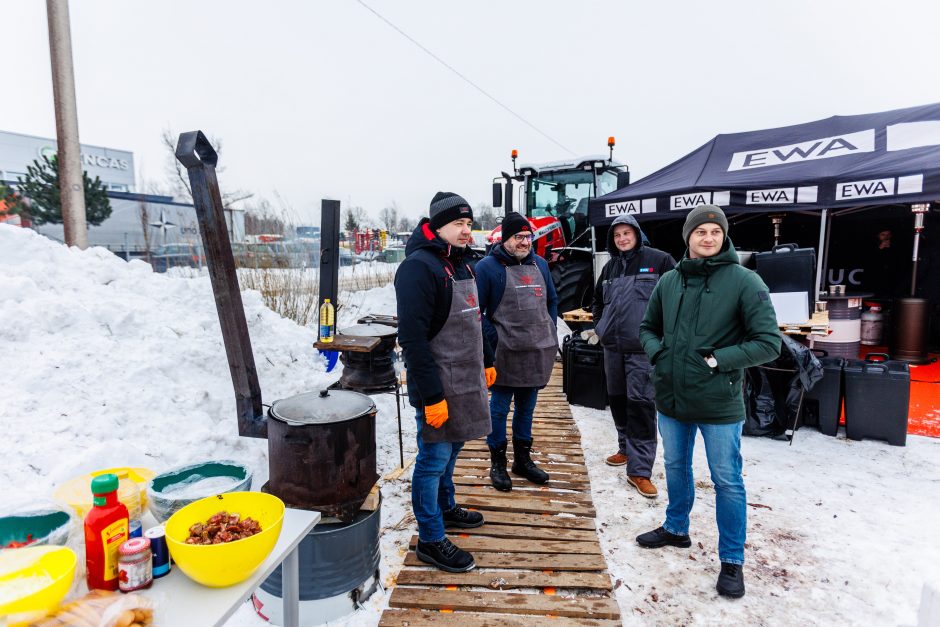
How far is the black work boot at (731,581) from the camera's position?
2.57m

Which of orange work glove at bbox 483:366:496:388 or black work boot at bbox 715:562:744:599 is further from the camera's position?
orange work glove at bbox 483:366:496:388

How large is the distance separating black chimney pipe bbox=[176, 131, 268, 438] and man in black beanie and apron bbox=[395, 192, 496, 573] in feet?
5.01

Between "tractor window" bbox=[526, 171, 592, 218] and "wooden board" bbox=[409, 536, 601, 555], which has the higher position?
"tractor window" bbox=[526, 171, 592, 218]

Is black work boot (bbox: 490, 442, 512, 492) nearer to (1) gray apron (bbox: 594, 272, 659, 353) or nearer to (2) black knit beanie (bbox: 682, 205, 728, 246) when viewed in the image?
(1) gray apron (bbox: 594, 272, 659, 353)

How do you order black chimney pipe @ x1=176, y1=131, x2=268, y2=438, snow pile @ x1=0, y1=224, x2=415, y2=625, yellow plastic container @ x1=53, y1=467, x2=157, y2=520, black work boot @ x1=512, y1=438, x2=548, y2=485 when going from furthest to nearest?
black work boot @ x1=512, y1=438, x2=548, y2=485, black chimney pipe @ x1=176, y1=131, x2=268, y2=438, snow pile @ x1=0, y1=224, x2=415, y2=625, yellow plastic container @ x1=53, y1=467, x2=157, y2=520

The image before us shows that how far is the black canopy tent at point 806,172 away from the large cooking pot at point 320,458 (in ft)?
18.7

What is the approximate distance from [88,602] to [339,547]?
1290 millimetres

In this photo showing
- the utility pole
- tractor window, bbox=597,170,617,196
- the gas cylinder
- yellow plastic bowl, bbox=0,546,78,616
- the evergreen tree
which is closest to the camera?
yellow plastic bowl, bbox=0,546,78,616

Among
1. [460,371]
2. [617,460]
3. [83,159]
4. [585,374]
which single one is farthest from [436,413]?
[83,159]

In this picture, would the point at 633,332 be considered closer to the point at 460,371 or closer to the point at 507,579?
the point at 460,371

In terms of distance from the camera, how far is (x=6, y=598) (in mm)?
1168

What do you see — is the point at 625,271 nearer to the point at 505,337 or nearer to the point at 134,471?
the point at 505,337

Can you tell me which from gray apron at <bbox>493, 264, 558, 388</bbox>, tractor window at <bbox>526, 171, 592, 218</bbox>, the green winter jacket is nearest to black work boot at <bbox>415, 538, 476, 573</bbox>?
gray apron at <bbox>493, 264, 558, 388</bbox>

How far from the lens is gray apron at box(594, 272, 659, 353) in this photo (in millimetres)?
3713
